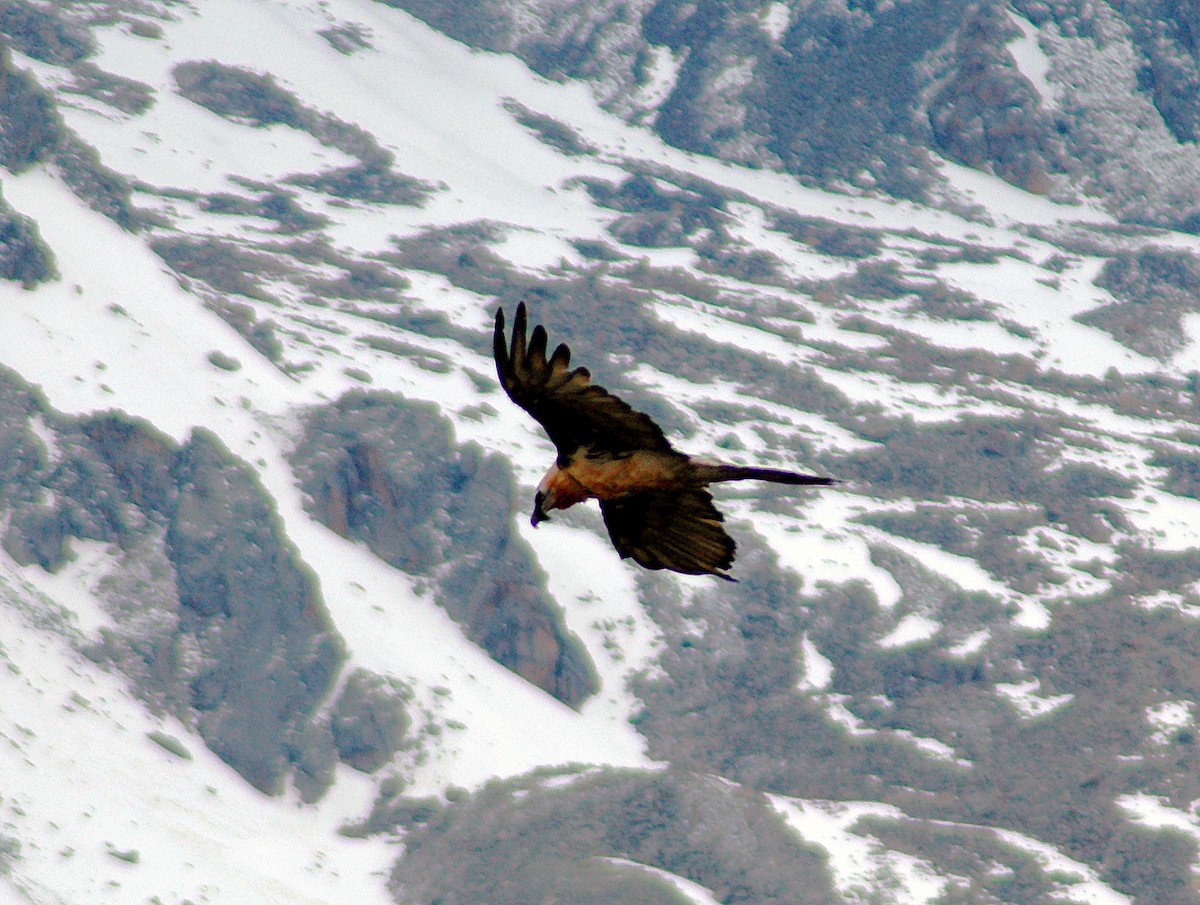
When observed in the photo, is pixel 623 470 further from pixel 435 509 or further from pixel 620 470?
pixel 435 509

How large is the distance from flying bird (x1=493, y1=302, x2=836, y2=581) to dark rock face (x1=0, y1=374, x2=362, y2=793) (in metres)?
88.2

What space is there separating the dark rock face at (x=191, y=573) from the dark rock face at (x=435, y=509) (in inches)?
335

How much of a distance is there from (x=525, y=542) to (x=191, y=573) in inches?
862

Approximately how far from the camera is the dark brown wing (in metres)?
18.3

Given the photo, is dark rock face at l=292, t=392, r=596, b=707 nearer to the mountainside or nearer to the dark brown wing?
the mountainside

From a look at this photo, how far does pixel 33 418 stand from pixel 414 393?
29.4 m

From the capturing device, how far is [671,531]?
18.5 m

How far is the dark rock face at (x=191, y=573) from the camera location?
105m

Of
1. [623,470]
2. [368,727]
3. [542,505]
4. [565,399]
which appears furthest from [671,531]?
[368,727]

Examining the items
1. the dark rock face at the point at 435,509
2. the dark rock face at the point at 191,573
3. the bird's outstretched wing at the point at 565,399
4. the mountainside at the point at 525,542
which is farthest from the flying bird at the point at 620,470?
the dark rock face at the point at 435,509

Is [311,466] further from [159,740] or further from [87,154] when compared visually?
[87,154]

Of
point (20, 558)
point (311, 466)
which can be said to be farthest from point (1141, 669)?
point (20, 558)

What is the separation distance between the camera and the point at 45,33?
7121 inches

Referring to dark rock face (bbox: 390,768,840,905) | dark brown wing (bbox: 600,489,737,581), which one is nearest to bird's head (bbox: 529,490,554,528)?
dark brown wing (bbox: 600,489,737,581)
